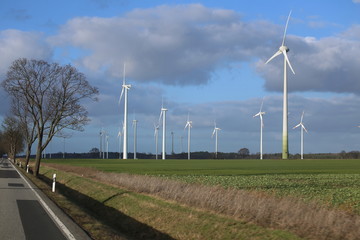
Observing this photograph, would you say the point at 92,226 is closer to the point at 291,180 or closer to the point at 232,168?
the point at 291,180

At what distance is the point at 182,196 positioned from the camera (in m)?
18.3

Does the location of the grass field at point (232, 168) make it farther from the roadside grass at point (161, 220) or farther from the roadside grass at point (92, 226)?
the roadside grass at point (92, 226)

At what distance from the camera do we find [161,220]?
51.6 feet

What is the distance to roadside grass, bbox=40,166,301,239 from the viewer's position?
1178cm

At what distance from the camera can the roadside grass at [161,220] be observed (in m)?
11.8

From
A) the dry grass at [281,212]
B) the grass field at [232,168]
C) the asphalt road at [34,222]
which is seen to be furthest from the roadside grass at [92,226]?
the grass field at [232,168]

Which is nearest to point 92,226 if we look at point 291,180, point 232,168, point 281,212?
point 281,212

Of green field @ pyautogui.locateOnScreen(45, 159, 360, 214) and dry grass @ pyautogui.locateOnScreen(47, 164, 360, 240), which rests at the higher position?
dry grass @ pyautogui.locateOnScreen(47, 164, 360, 240)


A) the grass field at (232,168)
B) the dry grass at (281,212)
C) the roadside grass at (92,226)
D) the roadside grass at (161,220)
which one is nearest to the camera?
the dry grass at (281,212)

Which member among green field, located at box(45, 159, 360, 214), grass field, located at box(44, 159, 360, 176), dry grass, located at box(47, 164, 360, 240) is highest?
dry grass, located at box(47, 164, 360, 240)

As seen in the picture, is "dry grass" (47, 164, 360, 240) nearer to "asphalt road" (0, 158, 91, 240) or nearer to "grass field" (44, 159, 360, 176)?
"asphalt road" (0, 158, 91, 240)

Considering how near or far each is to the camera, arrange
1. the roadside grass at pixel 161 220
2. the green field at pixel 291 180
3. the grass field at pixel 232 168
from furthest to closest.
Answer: the grass field at pixel 232 168, the green field at pixel 291 180, the roadside grass at pixel 161 220

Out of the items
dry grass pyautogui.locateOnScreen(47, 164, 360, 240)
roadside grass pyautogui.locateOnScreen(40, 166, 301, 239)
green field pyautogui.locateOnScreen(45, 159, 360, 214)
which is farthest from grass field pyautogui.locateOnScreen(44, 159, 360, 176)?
dry grass pyautogui.locateOnScreen(47, 164, 360, 240)

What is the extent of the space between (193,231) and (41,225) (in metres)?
4.54
